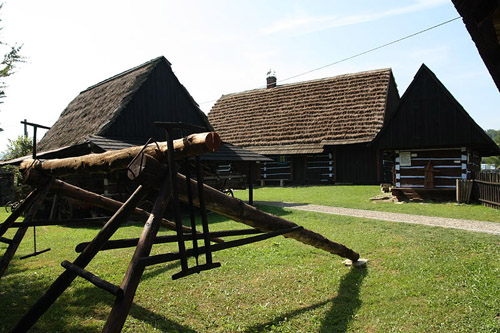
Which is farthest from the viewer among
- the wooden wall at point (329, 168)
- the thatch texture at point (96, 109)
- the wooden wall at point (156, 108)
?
the wooden wall at point (329, 168)

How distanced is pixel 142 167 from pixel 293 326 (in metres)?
2.06

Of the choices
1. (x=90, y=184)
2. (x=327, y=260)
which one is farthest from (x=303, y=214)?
(x=90, y=184)

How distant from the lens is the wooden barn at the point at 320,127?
2078 centimetres

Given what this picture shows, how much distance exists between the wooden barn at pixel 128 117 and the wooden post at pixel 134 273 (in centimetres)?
802

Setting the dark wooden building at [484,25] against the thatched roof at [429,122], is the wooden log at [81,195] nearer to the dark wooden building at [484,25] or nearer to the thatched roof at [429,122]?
the dark wooden building at [484,25]

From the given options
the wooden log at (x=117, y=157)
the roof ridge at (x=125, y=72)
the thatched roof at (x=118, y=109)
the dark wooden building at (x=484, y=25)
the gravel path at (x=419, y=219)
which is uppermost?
the roof ridge at (x=125, y=72)

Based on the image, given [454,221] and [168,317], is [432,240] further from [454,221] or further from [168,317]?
[168,317]

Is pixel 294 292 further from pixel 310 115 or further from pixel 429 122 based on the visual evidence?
pixel 310 115

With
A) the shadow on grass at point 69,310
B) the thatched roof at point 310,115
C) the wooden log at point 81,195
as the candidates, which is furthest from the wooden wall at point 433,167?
the shadow on grass at point 69,310

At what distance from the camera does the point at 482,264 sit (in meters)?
5.04

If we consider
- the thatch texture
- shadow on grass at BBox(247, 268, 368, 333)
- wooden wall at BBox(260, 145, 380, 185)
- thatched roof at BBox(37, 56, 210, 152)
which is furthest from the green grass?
the thatch texture

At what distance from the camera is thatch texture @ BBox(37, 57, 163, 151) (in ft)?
39.2

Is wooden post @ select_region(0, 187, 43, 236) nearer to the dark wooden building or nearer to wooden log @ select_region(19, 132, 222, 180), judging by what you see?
wooden log @ select_region(19, 132, 222, 180)

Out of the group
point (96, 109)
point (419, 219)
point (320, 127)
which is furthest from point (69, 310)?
point (320, 127)
